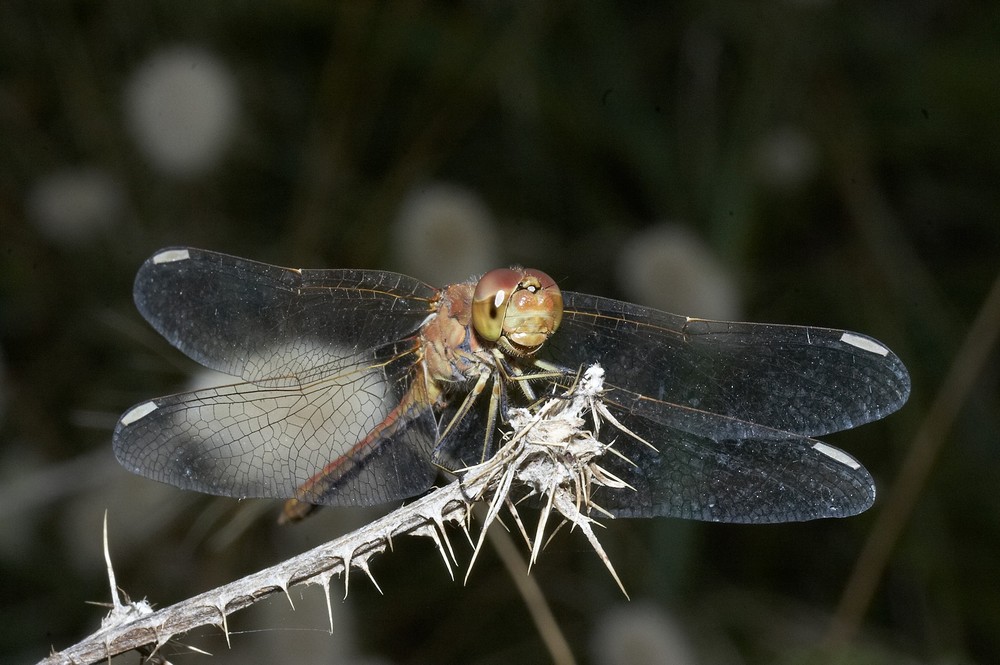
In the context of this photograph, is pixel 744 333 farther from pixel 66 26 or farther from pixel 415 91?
pixel 66 26

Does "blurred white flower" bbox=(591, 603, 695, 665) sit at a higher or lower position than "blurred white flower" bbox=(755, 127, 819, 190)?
lower

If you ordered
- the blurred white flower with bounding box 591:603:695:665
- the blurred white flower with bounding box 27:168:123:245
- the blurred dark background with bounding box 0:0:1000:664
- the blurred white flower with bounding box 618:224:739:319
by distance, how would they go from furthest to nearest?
the blurred white flower with bounding box 27:168:123:245 < the blurred white flower with bounding box 618:224:739:319 < the blurred dark background with bounding box 0:0:1000:664 < the blurred white flower with bounding box 591:603:695:665

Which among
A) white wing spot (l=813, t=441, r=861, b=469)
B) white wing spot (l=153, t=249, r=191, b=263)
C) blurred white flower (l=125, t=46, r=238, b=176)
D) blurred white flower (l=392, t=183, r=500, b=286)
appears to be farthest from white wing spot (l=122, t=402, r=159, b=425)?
blurred white flower (l=125, t=46, r=238, b=176)

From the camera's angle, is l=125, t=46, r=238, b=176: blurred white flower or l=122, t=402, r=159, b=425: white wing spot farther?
l=125, t=46, r=238, b=176: blurred white flower

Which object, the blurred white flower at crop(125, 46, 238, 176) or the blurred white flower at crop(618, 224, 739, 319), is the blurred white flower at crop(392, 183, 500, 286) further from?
the blurred white flower at crop(125, 46, 238, 176)

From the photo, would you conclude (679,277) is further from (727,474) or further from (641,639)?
(727,474)

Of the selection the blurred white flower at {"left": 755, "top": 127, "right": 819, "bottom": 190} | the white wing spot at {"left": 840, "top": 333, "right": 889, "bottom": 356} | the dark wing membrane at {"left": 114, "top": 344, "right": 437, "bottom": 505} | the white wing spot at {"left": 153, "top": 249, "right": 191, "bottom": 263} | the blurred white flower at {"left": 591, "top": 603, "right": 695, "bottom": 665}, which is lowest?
the blurred white flower at {"left": 591, "top": 603, "right": 695, "bottom": 665}
